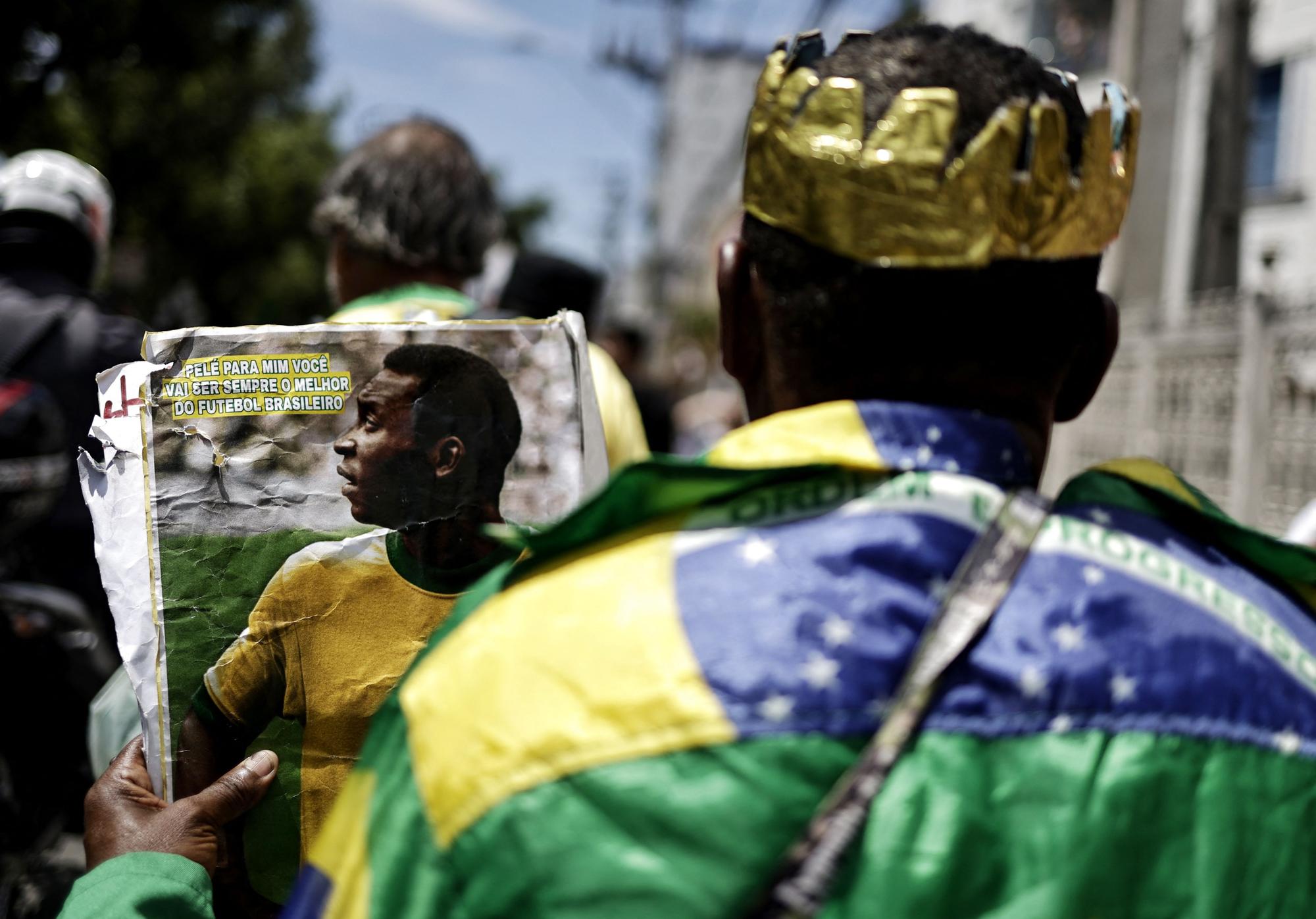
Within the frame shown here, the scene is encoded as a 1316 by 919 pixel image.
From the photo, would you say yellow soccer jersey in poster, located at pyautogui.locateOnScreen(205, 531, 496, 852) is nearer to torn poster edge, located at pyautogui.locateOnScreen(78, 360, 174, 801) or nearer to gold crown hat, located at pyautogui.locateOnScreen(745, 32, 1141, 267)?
torn poster edge, located at pyautogui.locateOnScreen(78, 360, 174, 801)

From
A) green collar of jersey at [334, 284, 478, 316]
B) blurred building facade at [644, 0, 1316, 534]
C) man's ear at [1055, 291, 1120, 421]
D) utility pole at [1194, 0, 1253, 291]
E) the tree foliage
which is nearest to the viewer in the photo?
man's ear at [1055, 291, 1120, 421]

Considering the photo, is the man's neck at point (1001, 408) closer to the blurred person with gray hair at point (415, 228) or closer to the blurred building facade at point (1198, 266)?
the blurred building facade at point (1198, 266)

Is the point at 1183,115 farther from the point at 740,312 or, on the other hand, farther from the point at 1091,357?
the point at 740,312

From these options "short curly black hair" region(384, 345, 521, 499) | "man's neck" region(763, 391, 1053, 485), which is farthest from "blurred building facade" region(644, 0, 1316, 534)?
"short curly black hair" region(384, 345, 521, 499)

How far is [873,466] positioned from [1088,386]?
0.33 meters

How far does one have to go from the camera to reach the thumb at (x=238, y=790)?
1197mm

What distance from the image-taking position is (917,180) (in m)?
0.93

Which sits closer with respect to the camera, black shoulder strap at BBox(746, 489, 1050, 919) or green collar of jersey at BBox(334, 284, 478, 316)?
black shoulder strap at BBox(746, 489, 1050, 919)

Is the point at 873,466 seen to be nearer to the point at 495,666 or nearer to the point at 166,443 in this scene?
the point at 495,666

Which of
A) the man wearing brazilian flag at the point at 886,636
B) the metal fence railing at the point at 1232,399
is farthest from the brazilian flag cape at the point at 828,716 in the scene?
the metal fence railing at the point at 1232,399

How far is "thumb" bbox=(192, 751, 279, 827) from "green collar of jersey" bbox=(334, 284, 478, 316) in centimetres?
100

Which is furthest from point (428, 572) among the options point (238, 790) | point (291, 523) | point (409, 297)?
point (409, 297)

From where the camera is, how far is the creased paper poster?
3.97 feet

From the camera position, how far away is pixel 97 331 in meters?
3.11
